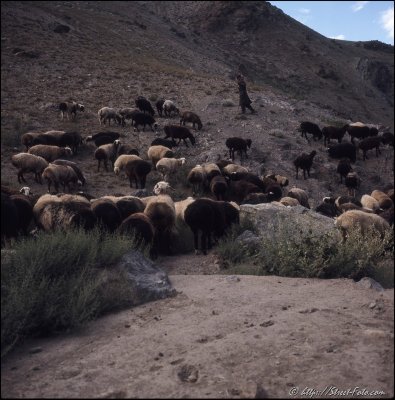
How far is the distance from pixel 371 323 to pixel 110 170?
1681cm

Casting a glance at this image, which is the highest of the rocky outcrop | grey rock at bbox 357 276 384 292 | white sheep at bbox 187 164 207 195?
the rocky outcrop

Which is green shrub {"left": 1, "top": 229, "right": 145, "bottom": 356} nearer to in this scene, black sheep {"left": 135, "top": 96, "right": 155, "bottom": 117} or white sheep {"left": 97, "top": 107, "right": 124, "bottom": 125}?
white sheep {"left": 97, "top": 107, "right": 124, "bottom": 125}

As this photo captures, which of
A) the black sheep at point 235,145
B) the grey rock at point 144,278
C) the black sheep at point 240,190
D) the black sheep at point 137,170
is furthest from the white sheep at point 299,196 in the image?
Answer: the grey rock at point 144,278

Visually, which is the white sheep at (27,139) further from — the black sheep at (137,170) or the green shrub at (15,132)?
the black sheep at (137,170)

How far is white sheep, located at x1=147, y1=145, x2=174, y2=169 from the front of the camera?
20.7 m

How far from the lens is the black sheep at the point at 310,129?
2654 cm

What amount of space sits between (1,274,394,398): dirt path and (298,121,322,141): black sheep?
2133 cm

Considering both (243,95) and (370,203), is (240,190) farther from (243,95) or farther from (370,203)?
(243,95)

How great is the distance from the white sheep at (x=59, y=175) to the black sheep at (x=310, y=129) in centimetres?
1448

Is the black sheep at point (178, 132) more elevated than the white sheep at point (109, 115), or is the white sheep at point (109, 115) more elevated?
the white sheep at point (109, 115)

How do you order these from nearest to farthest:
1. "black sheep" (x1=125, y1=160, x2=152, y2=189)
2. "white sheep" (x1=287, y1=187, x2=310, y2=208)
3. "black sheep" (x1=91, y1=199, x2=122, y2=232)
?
"black sheep" (x1=91, y1=199, x2=122, y2=232)
"black sheep" (x1=125, y1=160, x2=152, y2=189)
"white sheep" (x1=287, y1=187, x2=310, y2=208)

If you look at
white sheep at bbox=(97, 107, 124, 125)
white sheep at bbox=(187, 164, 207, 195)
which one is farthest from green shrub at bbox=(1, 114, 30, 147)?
Result: white sheep at bbox=(187, 164, 207, 195)

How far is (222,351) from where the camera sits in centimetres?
454

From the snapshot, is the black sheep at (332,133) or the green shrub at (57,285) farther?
the black sheep at (332,133)
